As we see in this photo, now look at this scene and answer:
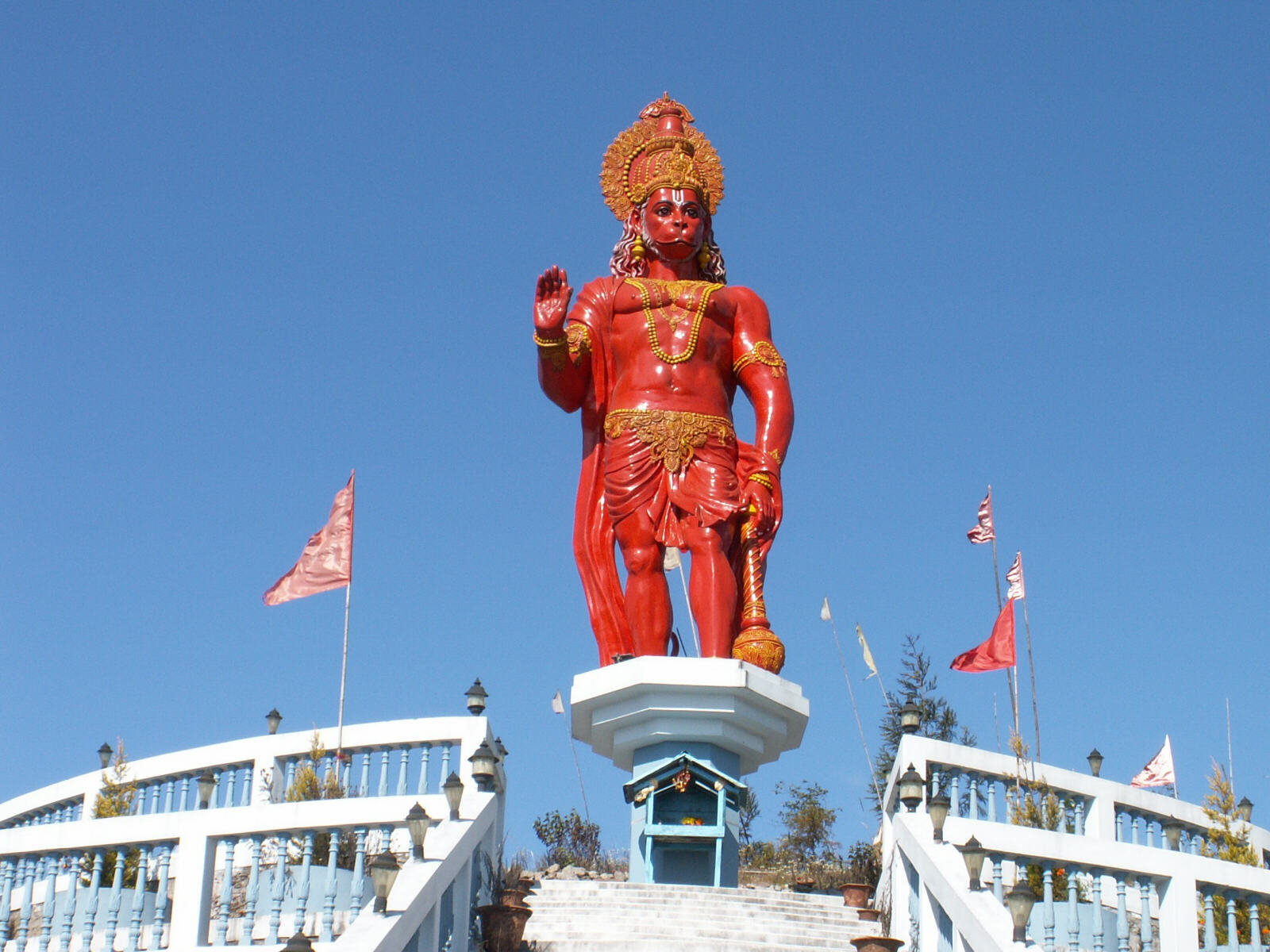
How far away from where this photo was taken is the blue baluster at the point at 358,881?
9279 mm

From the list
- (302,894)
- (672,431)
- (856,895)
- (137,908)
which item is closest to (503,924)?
(302,894)

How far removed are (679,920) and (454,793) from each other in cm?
161

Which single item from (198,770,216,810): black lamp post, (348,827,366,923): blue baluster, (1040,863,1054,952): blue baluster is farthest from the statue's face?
(1040,863,1054,952): blue baluster

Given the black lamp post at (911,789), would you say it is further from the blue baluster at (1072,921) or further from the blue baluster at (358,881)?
the blue baluster at (358,881)

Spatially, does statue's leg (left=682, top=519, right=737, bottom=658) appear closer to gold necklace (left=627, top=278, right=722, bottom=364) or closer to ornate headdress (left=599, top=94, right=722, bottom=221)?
gold necklace (left=627, top=278, right=722, bottom=364)

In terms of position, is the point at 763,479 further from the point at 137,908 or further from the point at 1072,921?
the point at 137,908

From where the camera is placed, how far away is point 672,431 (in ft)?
46.5

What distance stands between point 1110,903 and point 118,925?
6684 millimetres

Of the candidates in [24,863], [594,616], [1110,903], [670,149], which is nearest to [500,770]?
[594,616]

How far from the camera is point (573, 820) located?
14844mm

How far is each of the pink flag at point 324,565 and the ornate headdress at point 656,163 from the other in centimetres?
376

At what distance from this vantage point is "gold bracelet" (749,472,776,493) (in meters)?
14.2

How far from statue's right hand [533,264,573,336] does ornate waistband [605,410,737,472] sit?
38.0 inches

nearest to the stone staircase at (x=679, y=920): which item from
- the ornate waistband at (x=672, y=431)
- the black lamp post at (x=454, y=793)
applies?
the black lamp post at (x=454, y=793)
